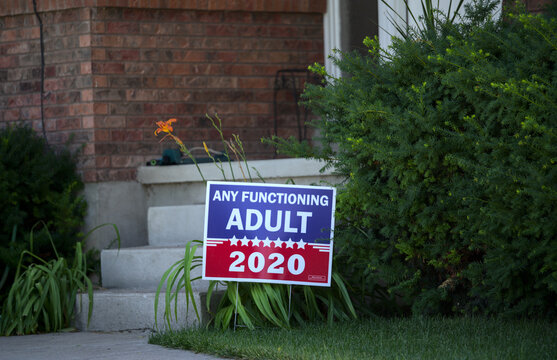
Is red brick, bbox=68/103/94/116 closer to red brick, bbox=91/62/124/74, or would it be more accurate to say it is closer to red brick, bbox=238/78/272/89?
red brick, bbox=91/62/124/74

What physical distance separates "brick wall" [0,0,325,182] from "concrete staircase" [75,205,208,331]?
75 cm

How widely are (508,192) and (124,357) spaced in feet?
6.63

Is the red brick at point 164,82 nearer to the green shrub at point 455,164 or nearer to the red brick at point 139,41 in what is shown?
the red brick at point 139,41

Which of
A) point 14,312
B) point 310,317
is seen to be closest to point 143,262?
point 14,312

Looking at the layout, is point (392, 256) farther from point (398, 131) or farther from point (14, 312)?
point (14, 312)

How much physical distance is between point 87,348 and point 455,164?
2.20 meters

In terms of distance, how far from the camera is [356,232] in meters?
4.81

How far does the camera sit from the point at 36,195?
6500 millimetres

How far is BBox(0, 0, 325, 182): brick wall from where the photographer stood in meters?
6.84

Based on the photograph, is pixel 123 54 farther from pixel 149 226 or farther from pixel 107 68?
pixel 149 226

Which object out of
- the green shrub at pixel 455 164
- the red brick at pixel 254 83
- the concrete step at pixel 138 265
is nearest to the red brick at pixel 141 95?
the red brick at pixel 254 83

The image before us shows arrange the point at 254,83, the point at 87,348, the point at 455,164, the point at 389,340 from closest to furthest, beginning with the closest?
the point at 389,340 < the point at 455,164 < the point at 87,348 < the point at 254,83

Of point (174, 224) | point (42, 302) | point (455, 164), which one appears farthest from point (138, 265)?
point (455, 164)

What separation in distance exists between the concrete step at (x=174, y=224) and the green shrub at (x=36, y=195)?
68 centimetres
